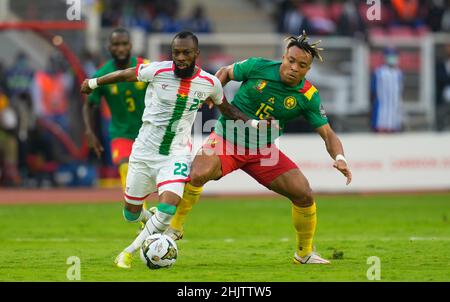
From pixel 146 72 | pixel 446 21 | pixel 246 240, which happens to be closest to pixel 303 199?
pixel 146 72

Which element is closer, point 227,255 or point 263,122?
point 263,122

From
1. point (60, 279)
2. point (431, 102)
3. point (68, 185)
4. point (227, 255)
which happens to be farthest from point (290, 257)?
point (431, 102)

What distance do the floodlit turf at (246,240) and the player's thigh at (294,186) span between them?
0.74 meters

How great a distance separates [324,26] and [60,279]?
60.4 ft

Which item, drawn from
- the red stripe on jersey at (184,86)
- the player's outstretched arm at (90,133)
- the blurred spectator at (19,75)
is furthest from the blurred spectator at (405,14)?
the red stripe on jersey at (184,86)

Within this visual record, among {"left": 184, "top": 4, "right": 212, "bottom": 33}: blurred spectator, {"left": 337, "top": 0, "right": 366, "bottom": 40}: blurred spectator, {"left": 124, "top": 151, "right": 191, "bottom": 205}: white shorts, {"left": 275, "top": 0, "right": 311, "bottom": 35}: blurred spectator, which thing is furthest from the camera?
{"left": 184, "top": 4, "right": 212, "bottom": 33}: blurred spectator

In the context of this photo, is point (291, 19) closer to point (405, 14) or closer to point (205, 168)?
point (405, 14)

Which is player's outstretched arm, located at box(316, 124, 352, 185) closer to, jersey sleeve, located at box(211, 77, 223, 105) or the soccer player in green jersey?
the soccer player in green jersey

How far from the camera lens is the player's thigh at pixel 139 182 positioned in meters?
11.6

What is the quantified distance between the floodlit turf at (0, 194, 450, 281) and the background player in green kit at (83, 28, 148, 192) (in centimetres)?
128

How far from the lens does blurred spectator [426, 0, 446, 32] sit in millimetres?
28984

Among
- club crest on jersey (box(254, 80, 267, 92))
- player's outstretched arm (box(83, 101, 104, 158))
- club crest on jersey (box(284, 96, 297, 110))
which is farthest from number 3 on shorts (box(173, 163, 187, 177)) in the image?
player's outstretched arm (box(83, 101, 104, 158))
